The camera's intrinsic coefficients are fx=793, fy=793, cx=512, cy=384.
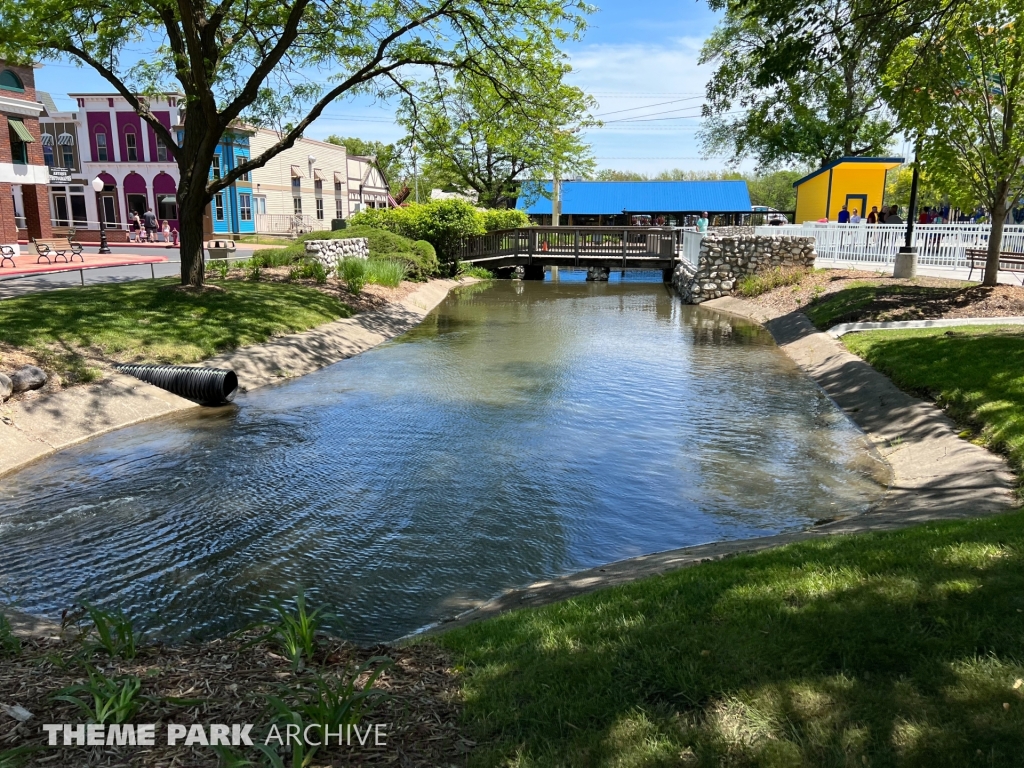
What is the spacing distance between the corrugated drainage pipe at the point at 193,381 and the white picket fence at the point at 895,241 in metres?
19.9

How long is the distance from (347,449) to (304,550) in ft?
10.7

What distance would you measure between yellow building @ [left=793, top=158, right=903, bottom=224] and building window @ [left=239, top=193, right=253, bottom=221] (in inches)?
1529

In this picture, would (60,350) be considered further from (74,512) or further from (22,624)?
(22,624)

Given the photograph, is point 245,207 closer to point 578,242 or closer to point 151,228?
point 151,228

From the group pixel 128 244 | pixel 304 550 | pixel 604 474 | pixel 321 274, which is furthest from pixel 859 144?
pixel 304 550

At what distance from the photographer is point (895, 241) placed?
24.9 metres

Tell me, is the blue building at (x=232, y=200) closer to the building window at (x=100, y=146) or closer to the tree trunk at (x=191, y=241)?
the building window at (x=100, y=146)

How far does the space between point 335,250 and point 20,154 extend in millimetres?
18586

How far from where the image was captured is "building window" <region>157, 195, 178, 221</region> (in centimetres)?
5359

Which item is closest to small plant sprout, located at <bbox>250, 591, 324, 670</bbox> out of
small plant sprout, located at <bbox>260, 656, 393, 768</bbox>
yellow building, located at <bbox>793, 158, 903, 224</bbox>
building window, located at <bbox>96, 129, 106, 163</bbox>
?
small plant sprout, located at <bbox>260, 656, 393, 768</bbox>

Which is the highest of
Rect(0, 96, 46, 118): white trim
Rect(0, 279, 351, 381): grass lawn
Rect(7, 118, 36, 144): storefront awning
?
Rect(0, 96, 46, 118): white trim

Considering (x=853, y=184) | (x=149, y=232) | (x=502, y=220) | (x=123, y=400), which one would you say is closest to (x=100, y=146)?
(x=149, y=232)

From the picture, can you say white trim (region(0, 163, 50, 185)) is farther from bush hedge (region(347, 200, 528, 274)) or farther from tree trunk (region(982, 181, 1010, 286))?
tree trunk (region(982, 181, 1010, 286))

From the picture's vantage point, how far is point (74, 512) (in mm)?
8008
